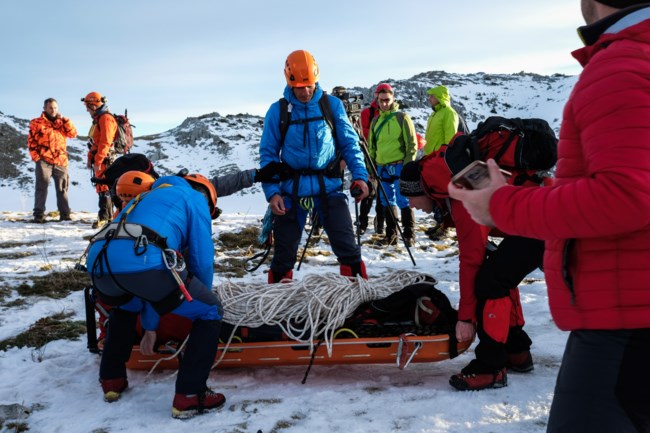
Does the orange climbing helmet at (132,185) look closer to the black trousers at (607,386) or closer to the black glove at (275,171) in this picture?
the black glove at (275,171)

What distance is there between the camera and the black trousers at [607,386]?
128 centimetres

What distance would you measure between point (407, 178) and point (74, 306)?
138 inches

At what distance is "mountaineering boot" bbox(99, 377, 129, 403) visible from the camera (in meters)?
3.15

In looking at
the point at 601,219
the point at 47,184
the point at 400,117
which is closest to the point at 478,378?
the point at 601,219

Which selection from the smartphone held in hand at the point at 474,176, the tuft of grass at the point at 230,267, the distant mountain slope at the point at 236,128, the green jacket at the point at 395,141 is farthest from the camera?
the distant mountain slope at the point at 236,128

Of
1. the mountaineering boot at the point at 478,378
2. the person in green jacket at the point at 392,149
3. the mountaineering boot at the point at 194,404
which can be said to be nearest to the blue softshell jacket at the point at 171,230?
the mountaineering boot at the point at 194,404

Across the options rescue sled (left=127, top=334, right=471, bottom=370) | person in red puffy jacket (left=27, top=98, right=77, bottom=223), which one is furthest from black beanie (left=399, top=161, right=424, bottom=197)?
person in red puffy jacket (left=27, top=98, right=77, bottom=223)

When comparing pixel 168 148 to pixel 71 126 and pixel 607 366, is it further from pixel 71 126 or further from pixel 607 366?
pixel 607 366

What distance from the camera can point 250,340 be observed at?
3.45 metres

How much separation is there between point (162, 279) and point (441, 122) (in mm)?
6017

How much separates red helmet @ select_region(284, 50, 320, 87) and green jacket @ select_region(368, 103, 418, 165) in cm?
363

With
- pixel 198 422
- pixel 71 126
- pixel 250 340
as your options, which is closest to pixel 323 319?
pixel 250 340

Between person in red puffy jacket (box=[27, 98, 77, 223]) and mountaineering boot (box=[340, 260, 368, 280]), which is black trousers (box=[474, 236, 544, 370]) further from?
person in red puffy jacket (box=[27, 98, 77, 223])

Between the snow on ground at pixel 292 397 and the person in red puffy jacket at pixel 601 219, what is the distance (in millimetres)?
1438
